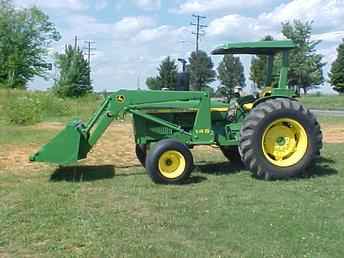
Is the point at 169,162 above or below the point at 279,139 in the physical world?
below

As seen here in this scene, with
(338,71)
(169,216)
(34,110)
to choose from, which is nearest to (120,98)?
(169,216)

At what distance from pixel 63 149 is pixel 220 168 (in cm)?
324

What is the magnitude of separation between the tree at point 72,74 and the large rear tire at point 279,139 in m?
43.6

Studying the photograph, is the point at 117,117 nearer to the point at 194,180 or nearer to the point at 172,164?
the point at 172,164

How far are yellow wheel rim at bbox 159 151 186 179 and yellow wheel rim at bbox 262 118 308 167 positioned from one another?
1.56m

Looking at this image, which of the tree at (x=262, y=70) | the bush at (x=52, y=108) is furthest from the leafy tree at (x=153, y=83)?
the bush at (x=52, y=108)

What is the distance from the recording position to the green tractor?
9.38m

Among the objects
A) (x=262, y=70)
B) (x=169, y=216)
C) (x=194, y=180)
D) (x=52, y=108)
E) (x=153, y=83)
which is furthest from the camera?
(x=153, y=83)

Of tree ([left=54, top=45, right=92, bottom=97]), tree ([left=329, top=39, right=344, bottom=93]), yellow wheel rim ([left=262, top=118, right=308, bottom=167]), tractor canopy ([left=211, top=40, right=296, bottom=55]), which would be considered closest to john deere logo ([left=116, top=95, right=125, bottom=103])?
tractor canopy ([left=211, top=40, right=296, bottom=55])

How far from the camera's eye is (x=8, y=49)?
75312mm

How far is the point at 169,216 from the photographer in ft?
23.1

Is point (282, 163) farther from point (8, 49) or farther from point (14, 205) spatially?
point (8, 49)

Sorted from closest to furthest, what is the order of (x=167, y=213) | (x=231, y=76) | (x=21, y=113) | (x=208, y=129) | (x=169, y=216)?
1. (x=169, y=216)
2. (x=167, y=213)
3. (x=208, y=129)
4. (x=231, y=76)
5. (x=21, y=113)

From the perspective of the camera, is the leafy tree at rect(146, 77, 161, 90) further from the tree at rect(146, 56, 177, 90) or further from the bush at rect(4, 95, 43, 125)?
the bush at rect(4, 95, 43, 125)
